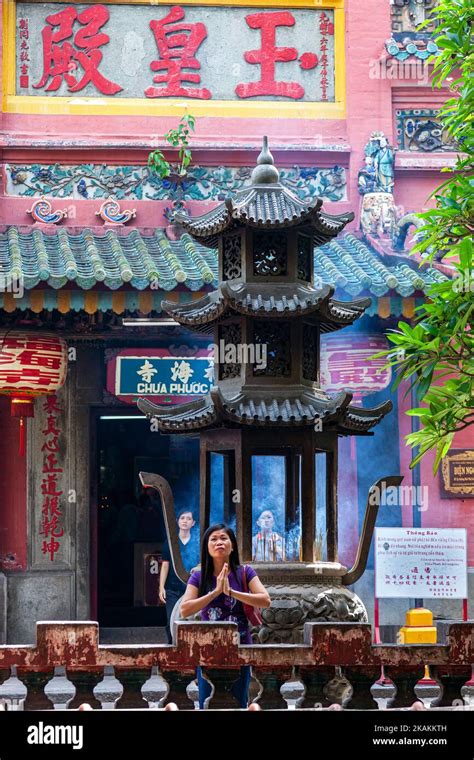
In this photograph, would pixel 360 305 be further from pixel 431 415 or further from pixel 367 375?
pixel 367 375

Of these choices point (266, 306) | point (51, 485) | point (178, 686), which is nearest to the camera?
point (178, 686)

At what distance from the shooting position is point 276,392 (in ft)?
31.8

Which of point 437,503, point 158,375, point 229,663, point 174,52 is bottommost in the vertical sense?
point 229,663

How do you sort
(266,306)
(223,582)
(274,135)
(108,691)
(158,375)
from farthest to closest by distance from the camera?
(274,135) < (158,375) < (108,691) < (266,306) < (223,582)

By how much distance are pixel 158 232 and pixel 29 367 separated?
2390 millimetres

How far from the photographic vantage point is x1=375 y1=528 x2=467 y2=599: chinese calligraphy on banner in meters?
13.2

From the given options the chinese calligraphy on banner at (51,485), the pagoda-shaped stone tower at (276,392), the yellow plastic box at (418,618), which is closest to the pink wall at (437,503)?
the yellow plastic box at (418,618)

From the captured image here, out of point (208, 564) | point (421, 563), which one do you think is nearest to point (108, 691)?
point (421, 563)

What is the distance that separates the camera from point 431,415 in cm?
792

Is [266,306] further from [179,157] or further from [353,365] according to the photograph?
[179,157]

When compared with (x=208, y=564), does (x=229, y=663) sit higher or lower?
lower

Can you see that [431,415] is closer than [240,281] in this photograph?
Answer: Yes
